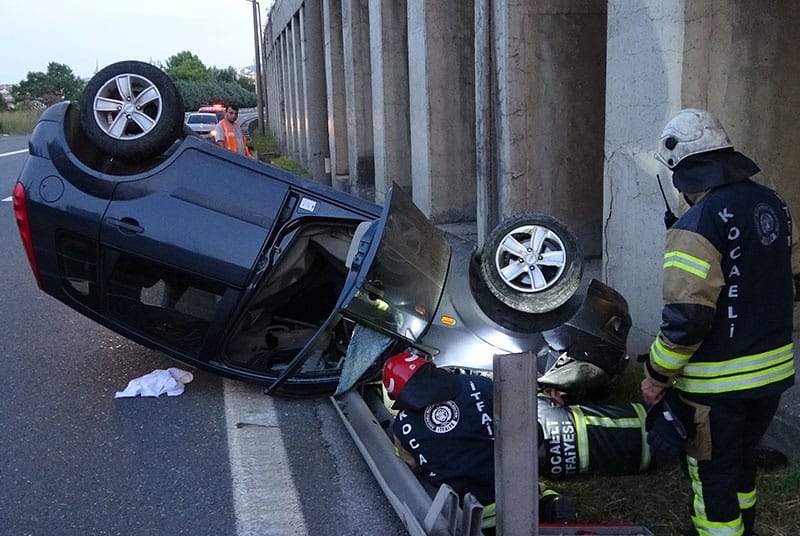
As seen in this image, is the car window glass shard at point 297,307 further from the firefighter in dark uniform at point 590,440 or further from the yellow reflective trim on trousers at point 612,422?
the yellow reflective trim on trousers at point 612,422

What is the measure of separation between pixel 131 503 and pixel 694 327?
263cm

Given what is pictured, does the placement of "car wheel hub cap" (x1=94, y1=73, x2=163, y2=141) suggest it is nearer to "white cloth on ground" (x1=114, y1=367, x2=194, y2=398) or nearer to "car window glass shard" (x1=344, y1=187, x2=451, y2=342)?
"white cloth on ground" (x1=114, y1=367, x2=194, y2=398)

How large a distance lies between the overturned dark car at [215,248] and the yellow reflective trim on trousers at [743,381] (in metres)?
1.25

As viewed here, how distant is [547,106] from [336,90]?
955cm

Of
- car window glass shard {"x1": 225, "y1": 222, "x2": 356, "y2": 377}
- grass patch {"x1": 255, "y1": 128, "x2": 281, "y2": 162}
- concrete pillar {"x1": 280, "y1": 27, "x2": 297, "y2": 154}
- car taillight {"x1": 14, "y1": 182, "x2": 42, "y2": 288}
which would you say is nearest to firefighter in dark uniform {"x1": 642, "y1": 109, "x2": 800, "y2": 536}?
car window glass shard {"x1": 225, "y1": 222, "x2": 356, "y2": 377}

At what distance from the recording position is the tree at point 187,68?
3575 inches

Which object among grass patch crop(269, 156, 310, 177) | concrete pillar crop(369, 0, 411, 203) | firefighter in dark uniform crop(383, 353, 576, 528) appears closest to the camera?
firefighter in dark uniform crop(383, 353, 576, 528)

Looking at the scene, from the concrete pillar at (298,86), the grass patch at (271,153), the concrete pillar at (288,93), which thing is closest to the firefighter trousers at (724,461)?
the grass patch at (271,153)

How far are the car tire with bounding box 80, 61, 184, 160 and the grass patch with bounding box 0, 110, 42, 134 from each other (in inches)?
1818

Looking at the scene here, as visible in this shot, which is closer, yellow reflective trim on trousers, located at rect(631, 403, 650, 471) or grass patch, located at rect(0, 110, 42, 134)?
yellow reflective trim on trousers, located at rect(631, 403, 650, 471)

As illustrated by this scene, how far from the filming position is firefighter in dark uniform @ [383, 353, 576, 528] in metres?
3.29

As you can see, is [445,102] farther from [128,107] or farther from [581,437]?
[581,437]

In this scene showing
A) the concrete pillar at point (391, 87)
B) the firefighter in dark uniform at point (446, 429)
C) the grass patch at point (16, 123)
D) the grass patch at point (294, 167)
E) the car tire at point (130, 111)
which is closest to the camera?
the firefighter in dark uniform at point (446, 429)

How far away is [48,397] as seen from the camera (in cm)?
510
